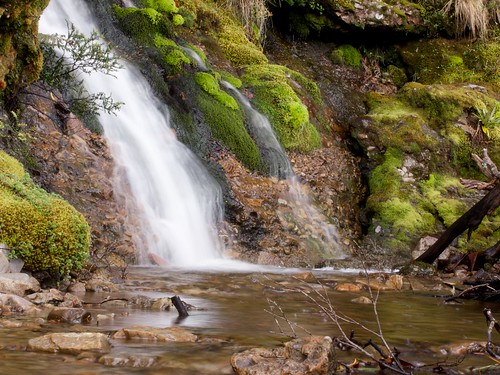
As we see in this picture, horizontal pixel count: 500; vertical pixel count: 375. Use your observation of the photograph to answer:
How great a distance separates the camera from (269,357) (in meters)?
3.13

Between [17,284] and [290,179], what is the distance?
7535 millimetres

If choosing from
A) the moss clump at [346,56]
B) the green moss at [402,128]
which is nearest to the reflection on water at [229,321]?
the green moss at [402,128]

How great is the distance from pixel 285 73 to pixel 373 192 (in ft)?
11.3

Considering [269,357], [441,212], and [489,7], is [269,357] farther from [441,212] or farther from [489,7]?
[489,7]

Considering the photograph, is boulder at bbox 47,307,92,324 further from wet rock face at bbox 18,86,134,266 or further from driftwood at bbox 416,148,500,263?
driftwood at bbox 416,148,500,263

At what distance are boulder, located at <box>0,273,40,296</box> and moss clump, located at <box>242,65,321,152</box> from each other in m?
8.13

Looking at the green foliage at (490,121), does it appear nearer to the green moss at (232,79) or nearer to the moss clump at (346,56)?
the moss clump at (346,56)

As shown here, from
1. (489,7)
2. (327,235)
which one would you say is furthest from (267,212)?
(489,7)

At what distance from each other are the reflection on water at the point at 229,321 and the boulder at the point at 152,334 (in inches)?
4.1

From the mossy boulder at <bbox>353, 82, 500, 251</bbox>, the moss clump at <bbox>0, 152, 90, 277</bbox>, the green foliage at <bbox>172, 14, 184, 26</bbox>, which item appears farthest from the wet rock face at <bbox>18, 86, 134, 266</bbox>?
the mossy boulder at <bbox>353, 82, 500, 251</bbox>

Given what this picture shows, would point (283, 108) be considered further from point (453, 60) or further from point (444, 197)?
point (453, 60)

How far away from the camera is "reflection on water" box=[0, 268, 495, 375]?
124 inches

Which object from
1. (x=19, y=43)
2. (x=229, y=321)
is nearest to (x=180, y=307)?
(x=229, y=321)

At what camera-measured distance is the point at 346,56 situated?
17281mm
